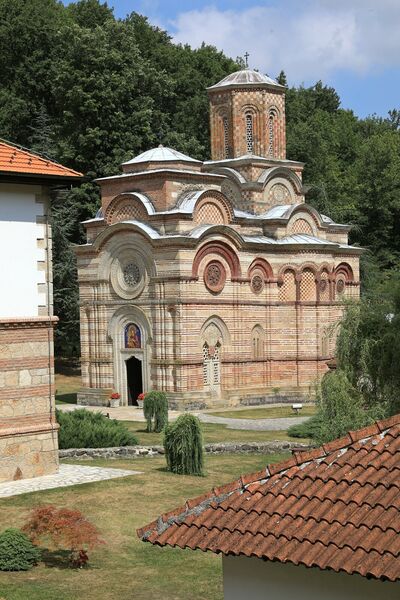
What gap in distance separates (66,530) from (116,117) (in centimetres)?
3671

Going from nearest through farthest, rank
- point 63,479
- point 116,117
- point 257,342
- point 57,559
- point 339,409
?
point 57,559 < point 63,479 < point 339,409 < point 257,342 < point 116,117

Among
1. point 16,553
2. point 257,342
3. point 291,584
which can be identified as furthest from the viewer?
point 257,342

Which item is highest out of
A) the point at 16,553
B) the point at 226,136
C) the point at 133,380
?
the point at 226,136

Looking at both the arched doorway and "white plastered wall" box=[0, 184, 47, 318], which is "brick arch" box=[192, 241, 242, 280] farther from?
"white plastered wall" box=[0, 184, 47, 318]

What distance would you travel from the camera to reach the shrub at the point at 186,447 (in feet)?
67.2

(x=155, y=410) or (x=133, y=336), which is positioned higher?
(x=133, y=336)

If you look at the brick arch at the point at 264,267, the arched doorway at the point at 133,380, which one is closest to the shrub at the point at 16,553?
the arched doorway at the point at 133,380

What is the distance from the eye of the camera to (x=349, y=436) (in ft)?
25.5

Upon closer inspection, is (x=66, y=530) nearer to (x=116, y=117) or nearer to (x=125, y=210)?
(x=125, y=210)

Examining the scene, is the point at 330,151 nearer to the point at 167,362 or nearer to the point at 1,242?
the point at 167,362

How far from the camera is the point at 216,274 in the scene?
35.6 m

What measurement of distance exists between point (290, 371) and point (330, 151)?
2882 centimetres

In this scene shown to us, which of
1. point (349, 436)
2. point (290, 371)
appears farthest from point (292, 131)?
point (349, 436)

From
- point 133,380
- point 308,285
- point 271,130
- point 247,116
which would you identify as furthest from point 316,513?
point 271,130
